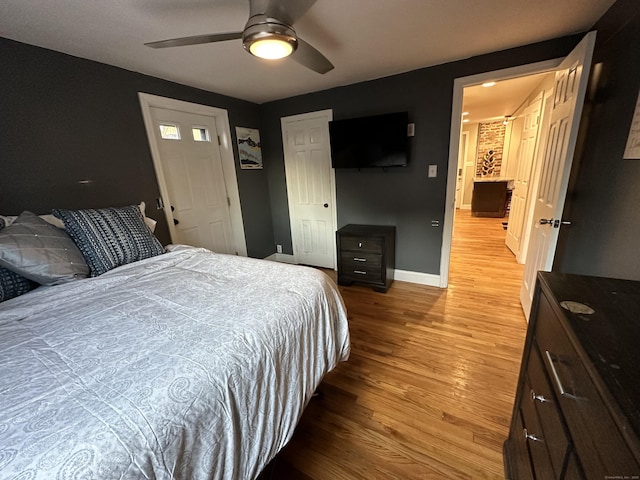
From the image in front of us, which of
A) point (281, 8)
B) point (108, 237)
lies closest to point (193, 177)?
point (108, 237)

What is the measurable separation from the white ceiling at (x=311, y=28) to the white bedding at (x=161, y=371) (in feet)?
4.86

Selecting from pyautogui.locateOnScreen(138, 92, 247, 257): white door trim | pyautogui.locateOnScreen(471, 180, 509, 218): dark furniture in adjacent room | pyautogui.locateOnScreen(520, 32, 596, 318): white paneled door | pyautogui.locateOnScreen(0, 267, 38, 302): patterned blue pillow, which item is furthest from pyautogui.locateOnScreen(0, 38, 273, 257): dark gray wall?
pyautogui.locateOnScreen(471, 180, 509, 218): dark furniture in adjacent room

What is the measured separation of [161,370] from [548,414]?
1.16 meters

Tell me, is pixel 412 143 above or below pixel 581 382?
above

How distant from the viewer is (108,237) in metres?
1.58

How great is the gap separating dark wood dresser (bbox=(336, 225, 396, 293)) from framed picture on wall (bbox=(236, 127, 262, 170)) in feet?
4.97

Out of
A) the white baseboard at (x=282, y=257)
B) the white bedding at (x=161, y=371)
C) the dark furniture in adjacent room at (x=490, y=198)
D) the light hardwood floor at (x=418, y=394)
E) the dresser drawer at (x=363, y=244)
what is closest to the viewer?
the white bedding at (x=161, y=371)

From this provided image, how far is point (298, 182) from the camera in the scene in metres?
3.39

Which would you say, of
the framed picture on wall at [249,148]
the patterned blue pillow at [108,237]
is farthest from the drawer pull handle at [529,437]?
the framed picture on wall at [249,148]

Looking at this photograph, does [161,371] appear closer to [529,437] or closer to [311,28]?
[529,437]

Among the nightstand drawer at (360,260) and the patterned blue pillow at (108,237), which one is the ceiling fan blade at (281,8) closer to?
the patterned blue pillow at (108,237)

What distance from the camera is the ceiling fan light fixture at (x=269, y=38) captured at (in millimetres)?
1108

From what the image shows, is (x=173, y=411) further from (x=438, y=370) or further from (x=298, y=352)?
(x=438, y=370)

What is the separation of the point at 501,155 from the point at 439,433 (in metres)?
7.05
